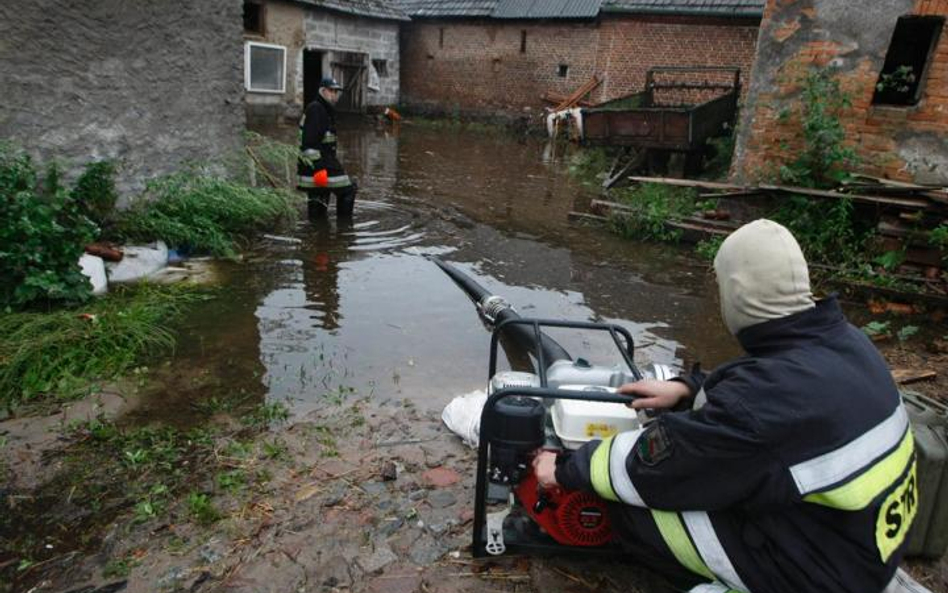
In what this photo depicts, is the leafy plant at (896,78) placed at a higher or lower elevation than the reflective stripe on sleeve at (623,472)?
higher

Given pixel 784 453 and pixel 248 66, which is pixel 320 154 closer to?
pixel 784 453

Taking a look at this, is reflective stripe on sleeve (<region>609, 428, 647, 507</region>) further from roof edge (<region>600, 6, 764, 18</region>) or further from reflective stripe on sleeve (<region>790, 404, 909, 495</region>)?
roof edge (<region>600, 6, 764, 18</region>)

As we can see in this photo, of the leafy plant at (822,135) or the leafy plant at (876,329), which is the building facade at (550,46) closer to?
the leafy plant at (822,135)

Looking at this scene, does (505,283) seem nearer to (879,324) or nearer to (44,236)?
(879,324)

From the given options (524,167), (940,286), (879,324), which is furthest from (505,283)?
(524,167)

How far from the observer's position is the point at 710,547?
1957 millimetres

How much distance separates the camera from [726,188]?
8.04m

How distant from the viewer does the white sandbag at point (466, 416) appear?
3.52 metres

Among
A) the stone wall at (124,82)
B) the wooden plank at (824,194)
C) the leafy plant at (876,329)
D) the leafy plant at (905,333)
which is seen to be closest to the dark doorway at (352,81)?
the stone wall at (124,82)

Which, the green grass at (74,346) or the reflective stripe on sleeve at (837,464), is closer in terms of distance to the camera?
the reflective stripe on sleeve at (837,464)

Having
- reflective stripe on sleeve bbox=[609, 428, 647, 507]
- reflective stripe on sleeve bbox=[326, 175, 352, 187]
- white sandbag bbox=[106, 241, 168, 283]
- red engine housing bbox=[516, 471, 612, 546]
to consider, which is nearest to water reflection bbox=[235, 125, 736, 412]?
reflective stripe on sleeve bbox=[326, 175, 352, 187]

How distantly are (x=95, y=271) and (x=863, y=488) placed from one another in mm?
5329

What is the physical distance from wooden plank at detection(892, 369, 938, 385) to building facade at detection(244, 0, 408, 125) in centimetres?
1457

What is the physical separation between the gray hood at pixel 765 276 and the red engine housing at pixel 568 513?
90cm
